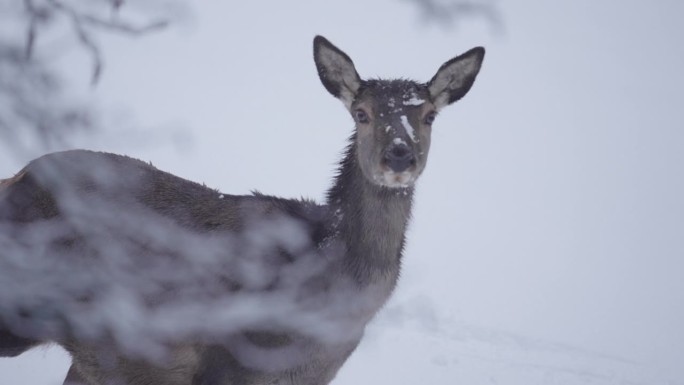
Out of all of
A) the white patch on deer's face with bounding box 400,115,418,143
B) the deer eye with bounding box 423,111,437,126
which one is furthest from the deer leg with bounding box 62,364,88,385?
the deer eye with bounding box 423,111,437,126

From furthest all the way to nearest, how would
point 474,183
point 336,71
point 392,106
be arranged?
point 474,183 → point 336,71 → point 392,106

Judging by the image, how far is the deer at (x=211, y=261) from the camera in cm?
427

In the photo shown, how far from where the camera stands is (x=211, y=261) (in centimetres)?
456

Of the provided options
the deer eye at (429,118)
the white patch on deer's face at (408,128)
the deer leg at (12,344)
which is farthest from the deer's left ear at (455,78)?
the deer leg at (12,344)

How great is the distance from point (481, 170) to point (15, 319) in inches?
1208

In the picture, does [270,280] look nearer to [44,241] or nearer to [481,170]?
[44,241]

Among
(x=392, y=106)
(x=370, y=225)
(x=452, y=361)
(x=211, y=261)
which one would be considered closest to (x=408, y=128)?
(x=392, y=106)

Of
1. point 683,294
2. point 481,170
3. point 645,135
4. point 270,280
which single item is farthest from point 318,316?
point 645,135

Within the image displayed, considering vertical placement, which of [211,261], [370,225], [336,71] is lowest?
[211,261]

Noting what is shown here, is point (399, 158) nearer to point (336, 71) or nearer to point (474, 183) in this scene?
point (336, 71)

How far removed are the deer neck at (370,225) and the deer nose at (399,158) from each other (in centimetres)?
30

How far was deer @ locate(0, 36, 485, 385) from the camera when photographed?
4.27 metres

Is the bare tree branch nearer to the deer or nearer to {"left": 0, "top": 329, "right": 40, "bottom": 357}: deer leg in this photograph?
the deer

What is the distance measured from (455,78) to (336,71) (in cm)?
91
